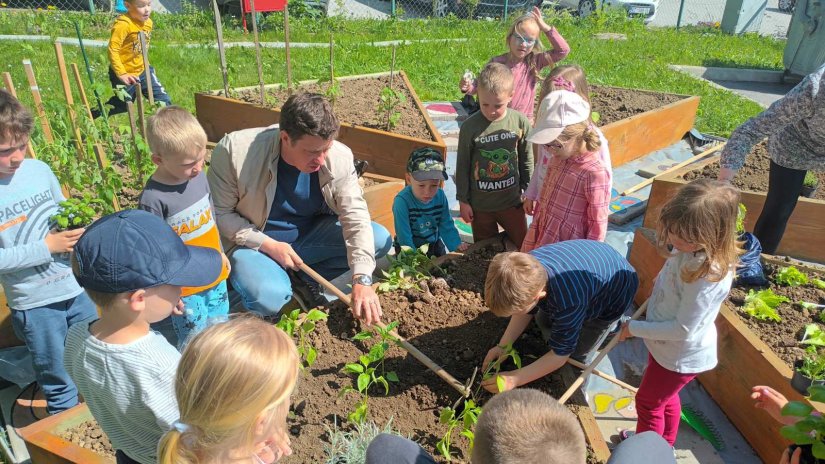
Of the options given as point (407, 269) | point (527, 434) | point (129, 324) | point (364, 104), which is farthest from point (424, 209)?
point (364, 104)

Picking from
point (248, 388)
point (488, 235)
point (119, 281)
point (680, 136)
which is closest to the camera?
point (248, 388)

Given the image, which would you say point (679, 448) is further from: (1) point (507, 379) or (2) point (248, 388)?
(2) point (248, 388)

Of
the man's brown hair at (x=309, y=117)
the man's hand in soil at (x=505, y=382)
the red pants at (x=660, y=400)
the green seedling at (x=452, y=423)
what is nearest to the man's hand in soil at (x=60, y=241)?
the man's brown hair at (x=309, y=117)

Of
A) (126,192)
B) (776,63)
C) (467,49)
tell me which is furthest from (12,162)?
(776,63)

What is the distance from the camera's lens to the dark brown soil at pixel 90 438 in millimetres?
2279

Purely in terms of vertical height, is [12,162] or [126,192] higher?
[12,162]

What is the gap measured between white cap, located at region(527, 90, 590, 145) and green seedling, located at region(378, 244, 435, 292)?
94 cm

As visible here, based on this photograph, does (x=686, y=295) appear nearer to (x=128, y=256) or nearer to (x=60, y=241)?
(x=128, y=256)

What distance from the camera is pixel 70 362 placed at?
1750mm

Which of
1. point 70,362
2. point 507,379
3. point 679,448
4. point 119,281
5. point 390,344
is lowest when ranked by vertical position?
point 679,448

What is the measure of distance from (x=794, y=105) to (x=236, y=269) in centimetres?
311

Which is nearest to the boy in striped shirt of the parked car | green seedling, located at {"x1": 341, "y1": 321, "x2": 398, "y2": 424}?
green seedling, located at {"x1": 341, "y1": 321, "x2": 398, "y2": 424}

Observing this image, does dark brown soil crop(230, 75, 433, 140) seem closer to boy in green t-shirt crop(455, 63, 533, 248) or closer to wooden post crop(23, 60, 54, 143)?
boy in green t-shirt crop(455, 63, 533, 248)

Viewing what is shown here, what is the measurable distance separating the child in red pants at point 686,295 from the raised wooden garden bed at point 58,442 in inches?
84.7
